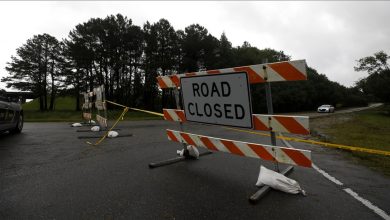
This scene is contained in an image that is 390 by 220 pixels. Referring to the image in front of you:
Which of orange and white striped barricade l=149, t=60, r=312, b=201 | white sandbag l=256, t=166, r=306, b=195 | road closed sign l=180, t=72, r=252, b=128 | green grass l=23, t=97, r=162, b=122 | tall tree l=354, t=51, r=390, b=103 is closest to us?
orange and white striped barricade l=149, t=60, r=312, b=201

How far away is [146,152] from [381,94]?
165 ft

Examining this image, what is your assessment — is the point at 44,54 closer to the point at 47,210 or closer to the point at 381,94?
the point at 47,210

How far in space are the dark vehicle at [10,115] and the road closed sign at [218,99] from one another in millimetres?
7466

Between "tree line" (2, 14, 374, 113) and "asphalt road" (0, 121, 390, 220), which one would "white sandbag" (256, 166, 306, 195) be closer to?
"asphalt road" (0, 121, 390, 220)

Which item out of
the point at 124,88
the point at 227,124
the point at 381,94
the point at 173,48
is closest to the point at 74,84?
the point at 124,88

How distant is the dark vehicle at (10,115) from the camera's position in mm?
9457

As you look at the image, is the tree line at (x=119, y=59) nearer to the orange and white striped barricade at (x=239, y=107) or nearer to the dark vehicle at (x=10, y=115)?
the dark vehicle at (x=10, y=115)

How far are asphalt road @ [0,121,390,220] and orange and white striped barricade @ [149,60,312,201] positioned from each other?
1.50ft

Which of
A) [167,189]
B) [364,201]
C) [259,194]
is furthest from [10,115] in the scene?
[364,201]

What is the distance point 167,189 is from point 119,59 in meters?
44.6

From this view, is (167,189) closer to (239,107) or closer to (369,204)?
(239,107)

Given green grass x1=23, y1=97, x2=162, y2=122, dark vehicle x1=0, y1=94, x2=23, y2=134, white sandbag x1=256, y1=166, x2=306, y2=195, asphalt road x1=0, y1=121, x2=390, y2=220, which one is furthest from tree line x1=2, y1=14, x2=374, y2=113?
white sandbag x1=256, y1=166, x2=306, y2=195

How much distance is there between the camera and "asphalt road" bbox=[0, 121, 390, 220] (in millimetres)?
3256

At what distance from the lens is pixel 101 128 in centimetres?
1305
